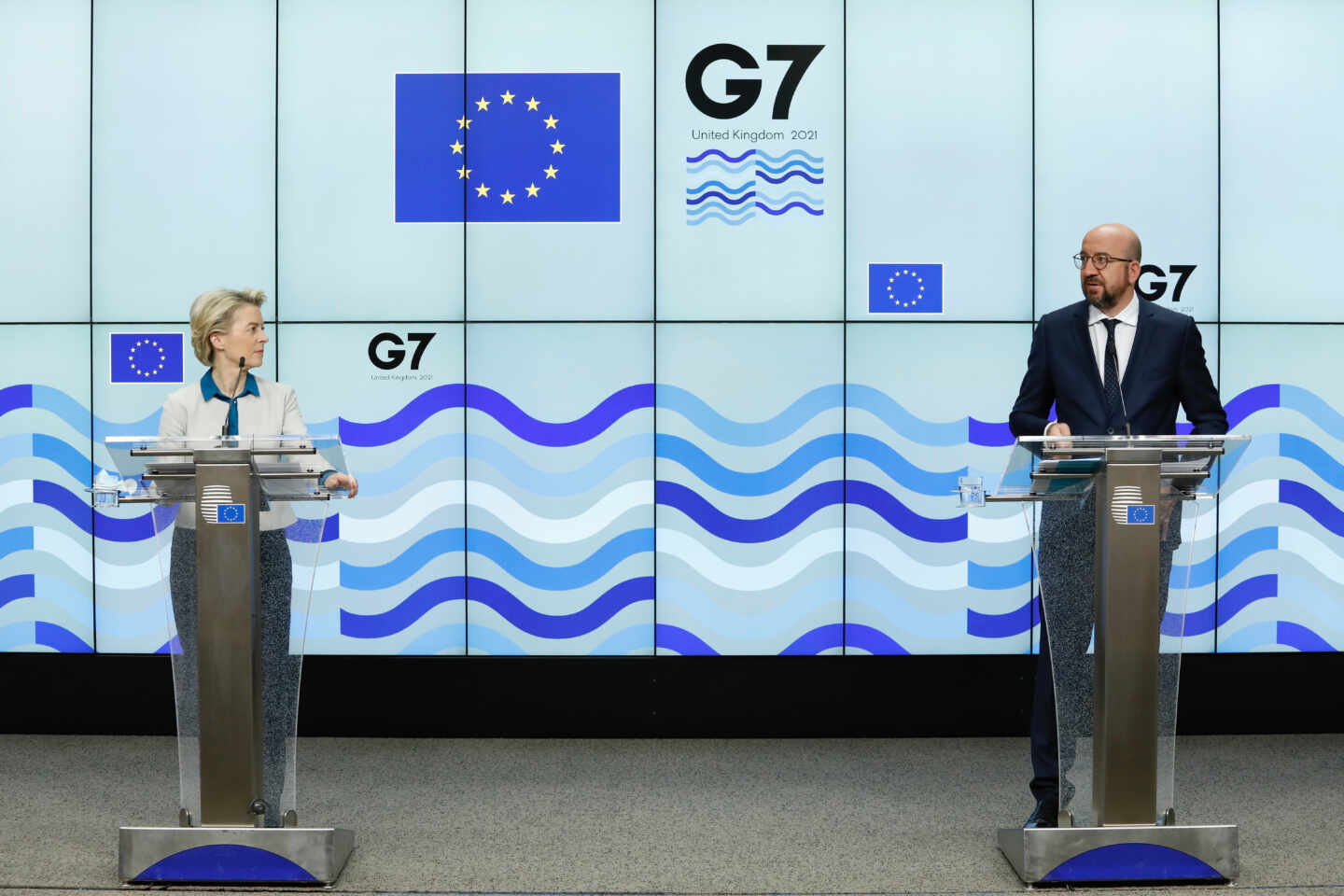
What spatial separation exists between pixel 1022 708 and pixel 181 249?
4200 mm

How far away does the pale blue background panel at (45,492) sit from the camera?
16.6 ft

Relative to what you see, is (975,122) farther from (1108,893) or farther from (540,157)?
(1108,893)

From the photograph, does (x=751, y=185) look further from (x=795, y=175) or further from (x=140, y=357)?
(x=140, y=357)

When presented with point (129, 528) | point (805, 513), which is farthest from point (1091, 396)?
point (129, 528)

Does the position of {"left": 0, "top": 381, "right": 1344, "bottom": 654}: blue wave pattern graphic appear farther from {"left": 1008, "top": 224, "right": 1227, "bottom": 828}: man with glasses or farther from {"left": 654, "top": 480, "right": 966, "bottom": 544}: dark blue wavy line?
{"left": 1008, "top": 224, "right": 1227, "bottom": 828}: man with glasses

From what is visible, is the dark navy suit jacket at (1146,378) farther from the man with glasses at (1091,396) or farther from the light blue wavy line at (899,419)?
the light blue wavy line at (899,419)

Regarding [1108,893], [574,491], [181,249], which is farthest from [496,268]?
[1108,893]

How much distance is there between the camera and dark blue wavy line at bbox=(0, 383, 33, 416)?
5.08m

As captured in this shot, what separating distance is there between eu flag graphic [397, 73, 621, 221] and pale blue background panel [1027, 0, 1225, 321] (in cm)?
190

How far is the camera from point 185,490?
3127mm

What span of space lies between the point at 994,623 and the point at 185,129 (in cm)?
417

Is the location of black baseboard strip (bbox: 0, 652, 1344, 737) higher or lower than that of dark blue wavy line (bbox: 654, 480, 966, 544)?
lower

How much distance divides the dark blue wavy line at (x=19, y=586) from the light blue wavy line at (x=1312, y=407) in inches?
220

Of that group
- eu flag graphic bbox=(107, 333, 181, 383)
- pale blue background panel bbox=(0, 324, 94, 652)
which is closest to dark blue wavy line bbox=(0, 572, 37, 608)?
pale blue background panel bbox=(0, 324, 94, 652)
